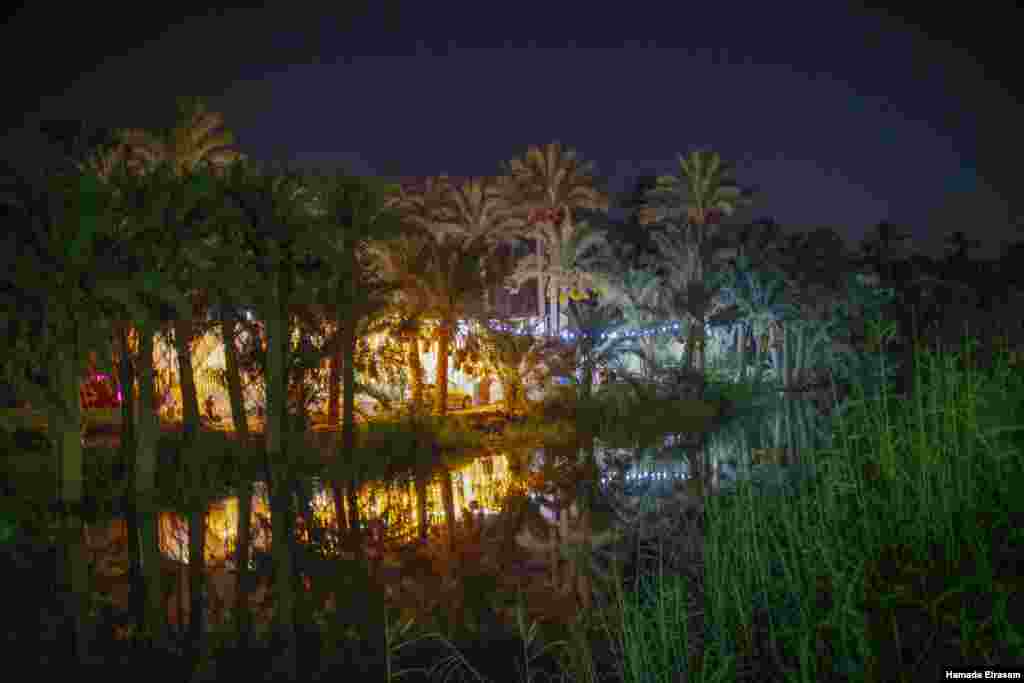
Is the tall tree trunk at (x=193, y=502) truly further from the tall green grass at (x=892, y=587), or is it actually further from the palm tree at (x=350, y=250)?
the tall green grass at (x=892, y=587)

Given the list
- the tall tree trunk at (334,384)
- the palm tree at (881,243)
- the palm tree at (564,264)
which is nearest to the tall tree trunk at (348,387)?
the tall tree trunk at (334,384)

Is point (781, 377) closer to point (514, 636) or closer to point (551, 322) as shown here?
point (551, 322)

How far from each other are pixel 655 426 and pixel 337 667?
924 inches

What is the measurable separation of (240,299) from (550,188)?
101 feet

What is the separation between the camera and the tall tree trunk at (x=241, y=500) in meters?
10.4

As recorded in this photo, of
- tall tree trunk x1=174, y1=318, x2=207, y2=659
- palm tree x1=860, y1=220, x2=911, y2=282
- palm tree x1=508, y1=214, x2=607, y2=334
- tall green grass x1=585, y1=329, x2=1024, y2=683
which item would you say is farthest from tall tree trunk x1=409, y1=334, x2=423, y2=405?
palm tree x1=860, y1=220, x2=911, y2=282

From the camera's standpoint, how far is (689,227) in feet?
154

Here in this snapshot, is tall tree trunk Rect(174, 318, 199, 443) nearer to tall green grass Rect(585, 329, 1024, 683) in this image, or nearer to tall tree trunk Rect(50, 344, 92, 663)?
tall tree trunk Rect(50, 344, 92, 663)

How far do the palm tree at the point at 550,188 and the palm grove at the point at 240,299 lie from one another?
344 cm

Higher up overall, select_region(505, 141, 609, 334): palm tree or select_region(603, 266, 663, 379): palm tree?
select_region(505, 141, 609, 334): palm tree

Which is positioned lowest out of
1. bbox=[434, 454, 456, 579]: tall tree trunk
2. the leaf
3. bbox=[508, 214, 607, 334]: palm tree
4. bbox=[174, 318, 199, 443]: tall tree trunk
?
bbox=[434, 454, 456, 579]: tall tree trunk

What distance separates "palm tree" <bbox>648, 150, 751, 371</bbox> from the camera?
151 feet

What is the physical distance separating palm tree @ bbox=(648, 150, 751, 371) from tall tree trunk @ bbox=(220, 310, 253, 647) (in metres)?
28.5

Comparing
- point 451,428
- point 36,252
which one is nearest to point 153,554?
point 36,252
